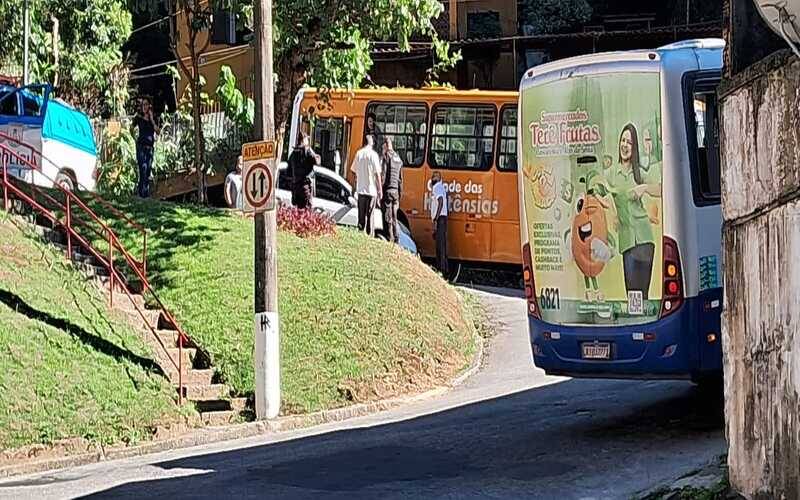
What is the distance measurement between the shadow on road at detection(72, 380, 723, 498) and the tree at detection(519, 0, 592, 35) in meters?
22.2

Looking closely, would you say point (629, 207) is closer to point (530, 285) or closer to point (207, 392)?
point (530, 285)

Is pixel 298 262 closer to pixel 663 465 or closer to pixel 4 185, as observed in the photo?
pixel 4 185

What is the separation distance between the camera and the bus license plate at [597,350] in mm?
10938

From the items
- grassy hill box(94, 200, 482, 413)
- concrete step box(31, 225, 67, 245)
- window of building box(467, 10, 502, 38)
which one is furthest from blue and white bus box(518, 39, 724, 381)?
window of building box(467, 10, 502, 38)

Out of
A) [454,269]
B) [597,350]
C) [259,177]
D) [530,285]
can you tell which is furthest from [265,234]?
[454,269]

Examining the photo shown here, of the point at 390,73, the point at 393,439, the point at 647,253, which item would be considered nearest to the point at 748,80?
the point at 647,253

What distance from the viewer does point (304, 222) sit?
20.0 meters

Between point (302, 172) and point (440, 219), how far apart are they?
364 cm

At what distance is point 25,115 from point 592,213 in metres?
14.1

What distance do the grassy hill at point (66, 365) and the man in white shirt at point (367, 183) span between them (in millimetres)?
6606

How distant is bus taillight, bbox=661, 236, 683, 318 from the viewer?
34.6 feet

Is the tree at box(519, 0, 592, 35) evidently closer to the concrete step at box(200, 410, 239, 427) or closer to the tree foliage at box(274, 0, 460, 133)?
the tree foliage at box(274, 0, 460, 133)

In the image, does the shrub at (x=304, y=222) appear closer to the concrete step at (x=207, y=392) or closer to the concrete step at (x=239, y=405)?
the concrete step at (x=207, y=392)

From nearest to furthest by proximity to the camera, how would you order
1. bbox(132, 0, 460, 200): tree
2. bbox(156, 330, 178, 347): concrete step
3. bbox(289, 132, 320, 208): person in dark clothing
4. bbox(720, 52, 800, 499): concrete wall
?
bbox(720, 52, 800, 499): concrete wall
bbox(156, 330, 178, 347): concrete step
bbox(132, 0, 460, 200): tree
bbox(289, 132, 320, 208): person in dark clothing
